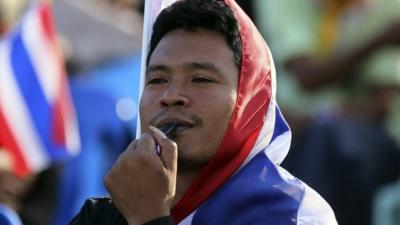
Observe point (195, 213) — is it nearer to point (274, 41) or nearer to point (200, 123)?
point (200, 123)

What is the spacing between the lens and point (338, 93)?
948cm

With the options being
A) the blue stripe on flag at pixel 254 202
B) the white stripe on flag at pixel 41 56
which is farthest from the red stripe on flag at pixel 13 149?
the blue stripe on flag at pixel 254 202

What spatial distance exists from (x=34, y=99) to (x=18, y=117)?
192 millimetres

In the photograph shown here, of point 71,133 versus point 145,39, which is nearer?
point 145,39

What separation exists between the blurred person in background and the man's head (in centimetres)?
362

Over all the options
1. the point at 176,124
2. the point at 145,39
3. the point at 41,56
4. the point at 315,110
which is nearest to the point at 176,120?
the point at 176,124

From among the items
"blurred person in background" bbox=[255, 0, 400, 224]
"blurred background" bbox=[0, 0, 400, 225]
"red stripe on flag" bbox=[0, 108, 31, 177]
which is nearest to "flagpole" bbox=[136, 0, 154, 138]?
"blurred background" bbox=[0, 0, 400, 225]

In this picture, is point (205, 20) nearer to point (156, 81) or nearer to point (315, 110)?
point (156, 81)

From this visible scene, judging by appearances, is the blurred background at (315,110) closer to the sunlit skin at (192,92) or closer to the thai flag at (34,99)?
the thai flag at (34,99)

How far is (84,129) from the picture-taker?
9.39 metres

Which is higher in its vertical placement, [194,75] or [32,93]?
[194,75]

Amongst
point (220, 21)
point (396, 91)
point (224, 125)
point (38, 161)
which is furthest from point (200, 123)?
point (396, 91)

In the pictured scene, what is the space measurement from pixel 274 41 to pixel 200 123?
16.6 ft

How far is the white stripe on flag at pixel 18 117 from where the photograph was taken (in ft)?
27.6
